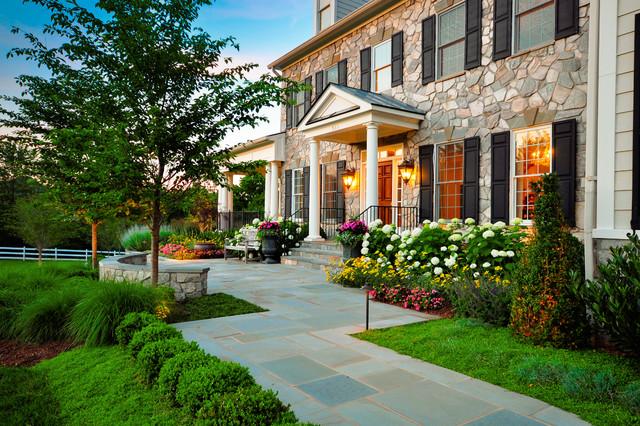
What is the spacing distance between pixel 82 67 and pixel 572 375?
6459mm

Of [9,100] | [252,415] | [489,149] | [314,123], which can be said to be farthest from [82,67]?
[489,149]

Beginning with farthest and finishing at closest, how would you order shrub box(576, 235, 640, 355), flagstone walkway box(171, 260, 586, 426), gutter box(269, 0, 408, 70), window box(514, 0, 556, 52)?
gutter box(269, 0, 408, 70) → window box(514, 0, 556, 52) → shrub box(576, 235, 640, 355) → flagstone walkway box(171, 260, 586, 426)

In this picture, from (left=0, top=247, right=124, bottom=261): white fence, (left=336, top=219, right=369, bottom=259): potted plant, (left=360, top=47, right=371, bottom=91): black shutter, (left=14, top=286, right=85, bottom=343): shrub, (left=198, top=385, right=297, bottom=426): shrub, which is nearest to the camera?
(left=198, top=385, right=297, bottom=426): shrub

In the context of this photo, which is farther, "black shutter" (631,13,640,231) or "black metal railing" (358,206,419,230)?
"black metal railing" (358,206,419,230)

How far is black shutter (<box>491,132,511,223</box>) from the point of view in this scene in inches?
316

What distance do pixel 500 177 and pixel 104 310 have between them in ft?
23.6

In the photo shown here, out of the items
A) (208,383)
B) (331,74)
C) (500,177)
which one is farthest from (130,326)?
(331,74)

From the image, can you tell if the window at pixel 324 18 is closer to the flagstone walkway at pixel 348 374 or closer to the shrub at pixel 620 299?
the flagstone walkway at pixel 348 374

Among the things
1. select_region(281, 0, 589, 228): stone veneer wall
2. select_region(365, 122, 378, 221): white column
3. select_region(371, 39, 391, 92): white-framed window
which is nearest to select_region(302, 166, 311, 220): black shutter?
select_region(281, 0, 589, 228): stone veneer wall

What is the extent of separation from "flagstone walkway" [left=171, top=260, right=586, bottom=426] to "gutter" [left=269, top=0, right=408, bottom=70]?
8299 millimetres

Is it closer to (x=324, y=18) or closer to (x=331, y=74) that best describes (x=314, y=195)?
(x=331, y=74)

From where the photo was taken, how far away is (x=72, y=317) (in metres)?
4.38

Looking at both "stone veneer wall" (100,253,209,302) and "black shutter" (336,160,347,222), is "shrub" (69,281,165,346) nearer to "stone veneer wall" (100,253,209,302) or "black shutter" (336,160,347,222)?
"stone veneer wall" (100,253,209,302)

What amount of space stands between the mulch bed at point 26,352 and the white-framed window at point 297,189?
10.0 m
